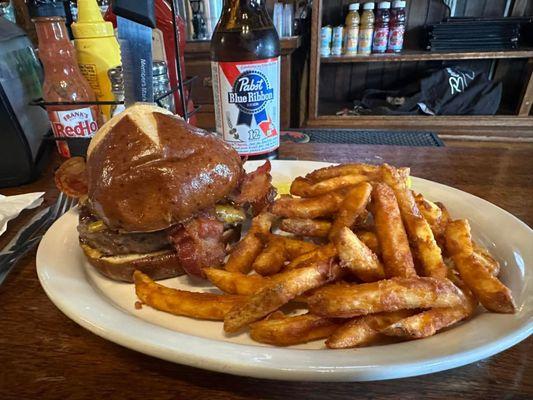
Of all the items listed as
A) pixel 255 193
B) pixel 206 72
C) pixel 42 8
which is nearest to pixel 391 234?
pixel 255 193

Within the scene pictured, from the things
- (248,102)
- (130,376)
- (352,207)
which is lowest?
(130,376)

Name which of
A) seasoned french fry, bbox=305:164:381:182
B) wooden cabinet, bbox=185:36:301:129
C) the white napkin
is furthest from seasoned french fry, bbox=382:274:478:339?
wooden cabinet, bbox=185:36:301:129

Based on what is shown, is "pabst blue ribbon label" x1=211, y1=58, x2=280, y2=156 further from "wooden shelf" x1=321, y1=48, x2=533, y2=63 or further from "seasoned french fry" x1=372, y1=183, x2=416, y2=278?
"wooden shelf" x1=321, y1=48, x2=533, y2=63

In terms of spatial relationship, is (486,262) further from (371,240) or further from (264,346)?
(264,346)

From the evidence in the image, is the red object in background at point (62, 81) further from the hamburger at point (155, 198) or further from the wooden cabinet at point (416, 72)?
the wooden cabinet at point (416, 72)

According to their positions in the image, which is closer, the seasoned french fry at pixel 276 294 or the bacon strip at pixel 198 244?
the seasoned french fry at pixel 276 294

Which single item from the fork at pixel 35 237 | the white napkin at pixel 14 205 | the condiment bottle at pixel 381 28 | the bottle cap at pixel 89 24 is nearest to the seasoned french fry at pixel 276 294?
the fork at pixel 35 237

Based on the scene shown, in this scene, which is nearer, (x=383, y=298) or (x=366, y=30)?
(x=383, y=298)
